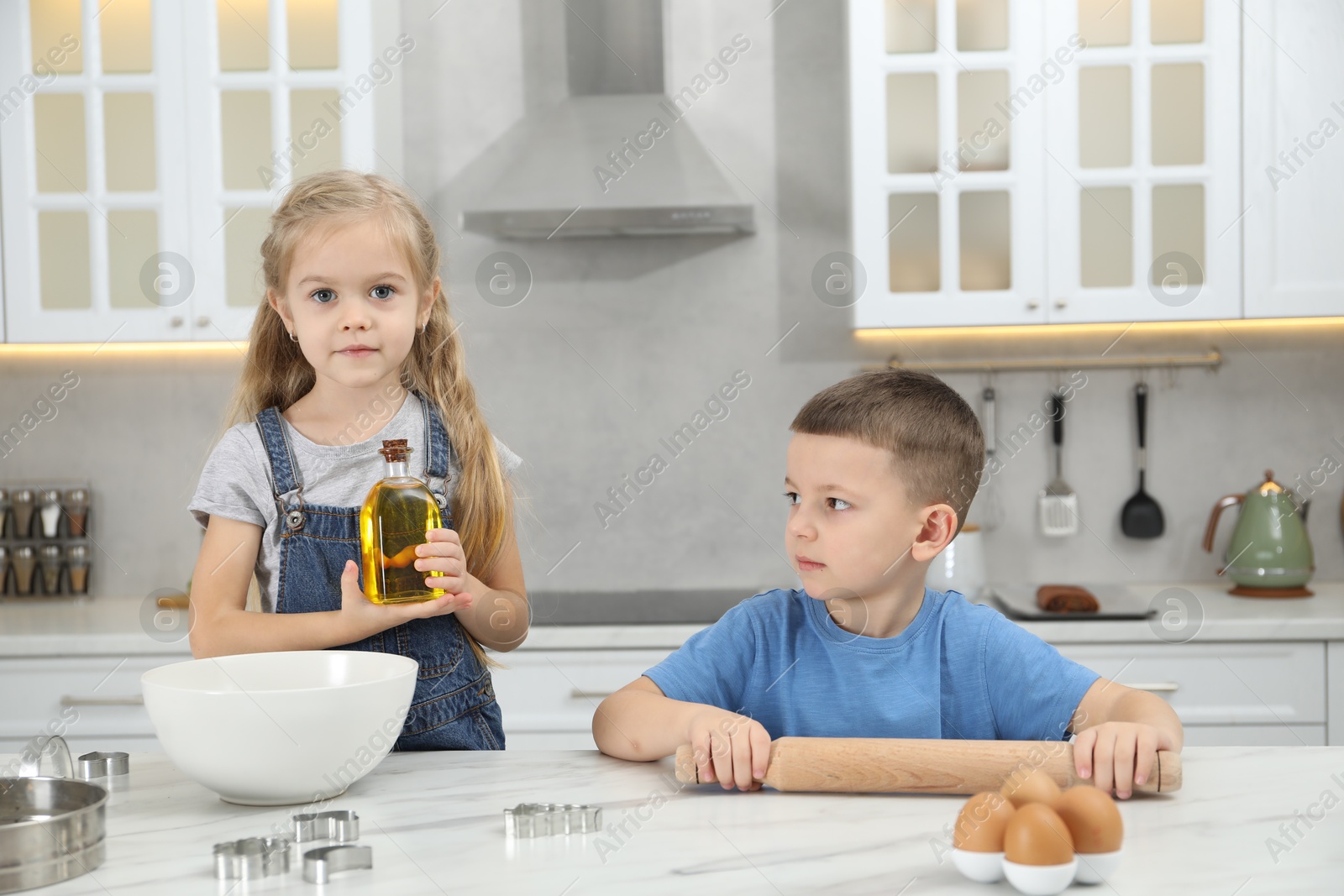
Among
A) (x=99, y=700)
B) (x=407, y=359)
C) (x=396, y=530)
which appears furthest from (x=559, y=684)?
(x=396, y=530)

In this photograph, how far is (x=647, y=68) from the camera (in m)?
2.55

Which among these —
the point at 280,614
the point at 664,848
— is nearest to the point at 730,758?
the point at 664,848

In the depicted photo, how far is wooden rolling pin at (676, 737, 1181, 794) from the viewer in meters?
0.80

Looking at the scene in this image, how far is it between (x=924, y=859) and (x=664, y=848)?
161 mm

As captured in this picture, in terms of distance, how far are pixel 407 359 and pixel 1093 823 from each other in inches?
33.8

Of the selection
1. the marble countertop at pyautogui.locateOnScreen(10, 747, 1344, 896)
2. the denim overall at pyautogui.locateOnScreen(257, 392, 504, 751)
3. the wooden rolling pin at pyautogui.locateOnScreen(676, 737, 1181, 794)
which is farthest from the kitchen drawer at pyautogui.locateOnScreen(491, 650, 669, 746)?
the wooden rolling pin at pyautogui.locateOnScreen(676, 737, 1181, 794)

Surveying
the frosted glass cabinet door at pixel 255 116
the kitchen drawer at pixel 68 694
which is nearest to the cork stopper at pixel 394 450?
the kitchen drawer at pixel 68 694

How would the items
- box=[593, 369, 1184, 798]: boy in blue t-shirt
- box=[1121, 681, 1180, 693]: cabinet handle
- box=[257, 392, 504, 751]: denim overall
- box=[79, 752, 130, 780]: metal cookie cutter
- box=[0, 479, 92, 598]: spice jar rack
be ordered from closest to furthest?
box=[79, 752, 130, 780]: metal cookie cutter → box=[593, 369, 1184, 798]: boy in blue t-shirt → box=[257, 392, 504, 751]: denim overall → box=[1121, 681, 1180, 693]: cabinet handle → box=[0, 479, 92, 598]: spice jar rack

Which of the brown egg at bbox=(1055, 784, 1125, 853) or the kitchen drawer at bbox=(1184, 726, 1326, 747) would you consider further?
the kitchen drawer at bbox=(1184, 726, 1326, 747)

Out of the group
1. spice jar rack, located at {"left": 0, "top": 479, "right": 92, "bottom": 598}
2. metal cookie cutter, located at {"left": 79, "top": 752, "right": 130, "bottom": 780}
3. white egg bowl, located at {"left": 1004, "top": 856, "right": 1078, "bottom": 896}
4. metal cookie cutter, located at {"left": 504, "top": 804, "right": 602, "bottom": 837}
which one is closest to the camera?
white egg bowl, located at {"left": 1004, "top": 856, "right": 1078, "bottom": 896}

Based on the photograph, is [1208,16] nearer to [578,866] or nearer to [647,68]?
[647,68]

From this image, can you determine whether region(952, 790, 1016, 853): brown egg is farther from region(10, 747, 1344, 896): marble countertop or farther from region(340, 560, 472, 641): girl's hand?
region(340, 560, 472, 641): girl's hand

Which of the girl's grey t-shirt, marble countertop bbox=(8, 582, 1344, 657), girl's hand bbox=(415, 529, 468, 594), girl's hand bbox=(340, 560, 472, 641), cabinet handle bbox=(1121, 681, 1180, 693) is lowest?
cabinet handle bbox=(1121, 681, 1180, 693)

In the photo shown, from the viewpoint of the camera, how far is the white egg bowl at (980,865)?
0.65m
